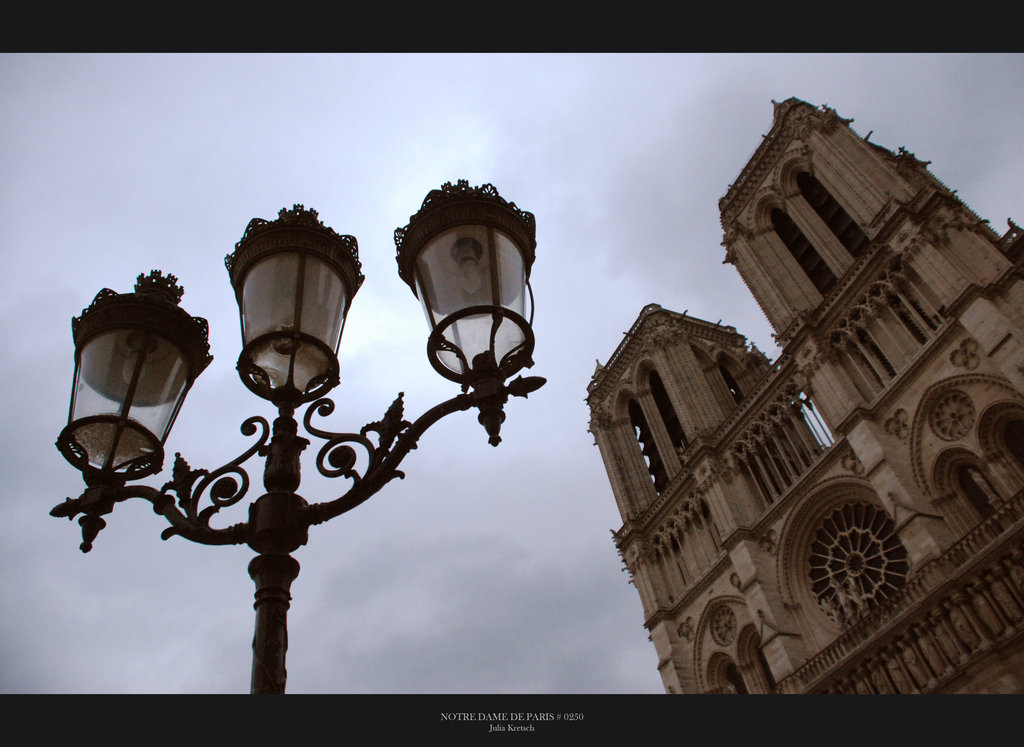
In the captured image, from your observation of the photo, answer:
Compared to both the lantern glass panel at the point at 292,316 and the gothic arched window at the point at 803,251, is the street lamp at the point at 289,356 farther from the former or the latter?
the gothic arched window at the point at 803,251

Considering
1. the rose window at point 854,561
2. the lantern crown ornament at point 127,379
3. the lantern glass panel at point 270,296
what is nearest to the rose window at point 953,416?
the rose window at point 854,561

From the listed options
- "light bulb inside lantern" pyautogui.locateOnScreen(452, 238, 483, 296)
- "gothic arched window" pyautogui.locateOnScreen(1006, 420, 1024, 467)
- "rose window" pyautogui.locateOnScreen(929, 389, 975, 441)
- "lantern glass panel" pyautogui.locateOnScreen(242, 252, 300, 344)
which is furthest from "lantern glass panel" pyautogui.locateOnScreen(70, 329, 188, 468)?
"gothic arched window" pyautogui.locateOnScreen(1006, 420, 1024, 467)

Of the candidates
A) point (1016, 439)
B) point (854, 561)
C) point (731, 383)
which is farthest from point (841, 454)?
point (731, 383)

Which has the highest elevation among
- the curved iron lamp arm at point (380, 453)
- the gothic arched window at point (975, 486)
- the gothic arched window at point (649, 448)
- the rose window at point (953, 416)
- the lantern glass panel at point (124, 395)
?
the gothic arched window at point (649, 448)

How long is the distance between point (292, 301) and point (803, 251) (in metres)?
23.9

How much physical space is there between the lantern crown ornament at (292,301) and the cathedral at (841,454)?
46.8ft

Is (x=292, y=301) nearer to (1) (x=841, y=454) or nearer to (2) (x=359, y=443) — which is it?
(2) (x=359, y=443)

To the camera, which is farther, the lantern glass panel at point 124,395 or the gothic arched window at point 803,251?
the gothic arched window at point 803,251

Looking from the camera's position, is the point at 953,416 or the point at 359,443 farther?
the point at 953,416

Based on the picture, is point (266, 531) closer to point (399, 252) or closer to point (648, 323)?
point (399, 252)

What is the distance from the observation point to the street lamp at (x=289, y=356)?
3.21 m

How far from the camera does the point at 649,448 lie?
29.3 m

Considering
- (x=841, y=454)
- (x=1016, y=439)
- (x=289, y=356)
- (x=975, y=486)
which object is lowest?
(x=289, y=356)
